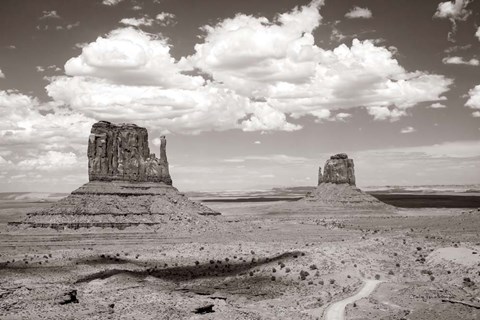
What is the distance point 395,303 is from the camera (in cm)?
2789

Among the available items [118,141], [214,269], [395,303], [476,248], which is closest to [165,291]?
[214,269]

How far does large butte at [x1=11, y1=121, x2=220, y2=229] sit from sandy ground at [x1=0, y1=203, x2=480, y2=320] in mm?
11928

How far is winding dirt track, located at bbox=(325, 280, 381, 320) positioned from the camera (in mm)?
26266

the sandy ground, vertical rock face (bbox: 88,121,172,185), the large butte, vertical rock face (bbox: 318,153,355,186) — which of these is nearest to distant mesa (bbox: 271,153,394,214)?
vertical rock face (bbox: 318,153,355,186)

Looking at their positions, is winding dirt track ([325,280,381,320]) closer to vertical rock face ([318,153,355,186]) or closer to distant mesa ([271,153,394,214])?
distant mesa ([271,153,394,214])

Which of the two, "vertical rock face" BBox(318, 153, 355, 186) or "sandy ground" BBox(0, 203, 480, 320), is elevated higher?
"vertical rock face" BBox(318, 153, 355, 186)

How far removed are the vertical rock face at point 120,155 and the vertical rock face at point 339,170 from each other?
74.2 meters

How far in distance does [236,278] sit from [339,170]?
11102 cm

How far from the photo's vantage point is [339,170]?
144 metres

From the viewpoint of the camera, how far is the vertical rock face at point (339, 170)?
144 meters

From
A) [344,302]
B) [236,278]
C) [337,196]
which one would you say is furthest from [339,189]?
[344,302]

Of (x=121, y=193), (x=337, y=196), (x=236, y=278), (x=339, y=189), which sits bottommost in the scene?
(x=236, y=278)

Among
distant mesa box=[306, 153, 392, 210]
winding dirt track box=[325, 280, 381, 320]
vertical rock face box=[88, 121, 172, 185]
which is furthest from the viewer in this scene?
distant mesa box=[306, 153, 392, 210]

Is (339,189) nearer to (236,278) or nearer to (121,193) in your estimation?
(121,193)
